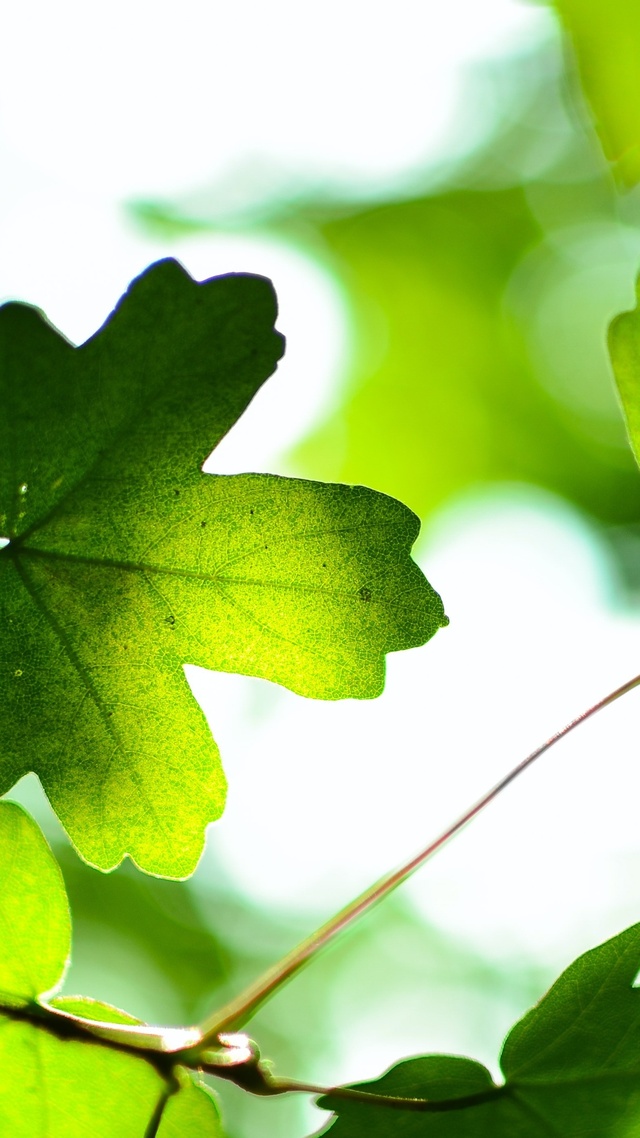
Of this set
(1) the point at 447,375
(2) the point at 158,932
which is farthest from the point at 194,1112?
(2) the point at 158,932

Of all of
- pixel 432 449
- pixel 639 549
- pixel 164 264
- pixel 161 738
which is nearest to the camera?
pixel 164 264

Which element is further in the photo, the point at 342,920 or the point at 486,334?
the point at 486,334

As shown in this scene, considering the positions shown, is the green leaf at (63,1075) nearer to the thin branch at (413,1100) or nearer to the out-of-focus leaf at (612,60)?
the thin branch at (413,1100)

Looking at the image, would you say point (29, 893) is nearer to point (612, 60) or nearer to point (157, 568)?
point (157, 568)

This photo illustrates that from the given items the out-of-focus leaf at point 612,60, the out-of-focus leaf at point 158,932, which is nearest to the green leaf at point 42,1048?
the out-of-focus leaf at point 612,60

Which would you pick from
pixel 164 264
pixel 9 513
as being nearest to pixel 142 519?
pixel 9 513

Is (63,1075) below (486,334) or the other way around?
below

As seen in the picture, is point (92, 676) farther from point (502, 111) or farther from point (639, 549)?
point (502, 111)
